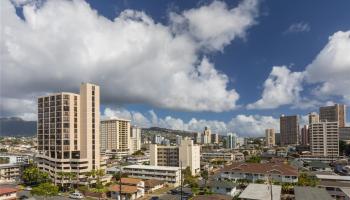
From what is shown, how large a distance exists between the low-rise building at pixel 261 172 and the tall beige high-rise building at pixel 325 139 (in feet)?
272

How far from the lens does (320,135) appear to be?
155750mm

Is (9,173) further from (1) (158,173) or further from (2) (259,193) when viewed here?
(2) (259,193)

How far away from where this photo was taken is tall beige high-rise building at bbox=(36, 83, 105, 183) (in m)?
83.9

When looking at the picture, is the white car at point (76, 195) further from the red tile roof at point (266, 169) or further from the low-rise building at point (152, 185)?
the red tile roof at point (266, 169)

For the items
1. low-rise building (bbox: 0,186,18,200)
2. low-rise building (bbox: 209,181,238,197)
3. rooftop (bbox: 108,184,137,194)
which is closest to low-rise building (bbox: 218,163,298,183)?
low-rise building (bbox: 209,181,238,197)

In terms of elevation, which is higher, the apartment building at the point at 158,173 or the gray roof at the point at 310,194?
the gray roof at the point at 310,194

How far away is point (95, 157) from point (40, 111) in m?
23.6

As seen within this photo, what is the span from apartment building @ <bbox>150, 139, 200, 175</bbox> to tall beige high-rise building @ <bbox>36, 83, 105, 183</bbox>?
29.1 metres

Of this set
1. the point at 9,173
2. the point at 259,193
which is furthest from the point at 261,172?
the point at 9,173

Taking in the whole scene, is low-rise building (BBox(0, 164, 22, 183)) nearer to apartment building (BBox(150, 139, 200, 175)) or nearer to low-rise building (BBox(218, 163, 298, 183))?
apartment building (BBox(150, 139, 200, 175))

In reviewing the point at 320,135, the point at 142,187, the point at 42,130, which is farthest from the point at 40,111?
the point at 320,135

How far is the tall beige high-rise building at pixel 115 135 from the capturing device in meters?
177

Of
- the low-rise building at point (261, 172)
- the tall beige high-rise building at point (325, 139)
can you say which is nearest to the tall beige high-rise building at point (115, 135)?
the low-rise building at point (261, 172)

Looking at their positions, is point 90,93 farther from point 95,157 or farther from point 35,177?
point 35,177
